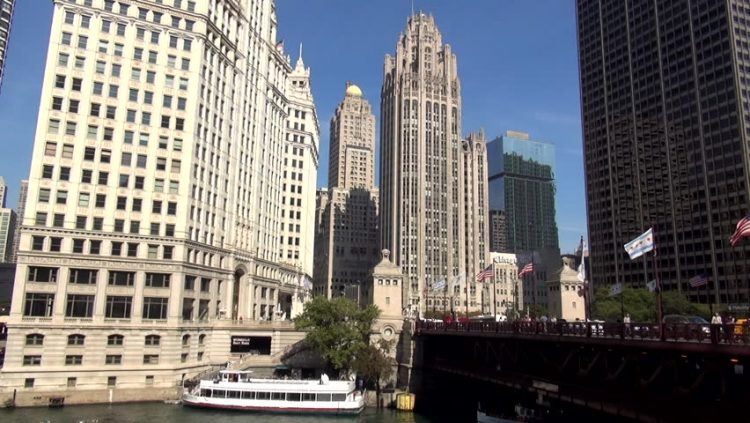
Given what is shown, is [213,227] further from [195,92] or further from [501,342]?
[501,342]

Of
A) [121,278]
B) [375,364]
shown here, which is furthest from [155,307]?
[375,364]

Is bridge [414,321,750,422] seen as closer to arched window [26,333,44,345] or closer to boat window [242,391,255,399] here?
boat window [242,391,255,399]

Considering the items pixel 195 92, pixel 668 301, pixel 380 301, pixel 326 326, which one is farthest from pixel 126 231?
pixel 668 301

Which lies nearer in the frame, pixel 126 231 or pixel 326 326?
pixel 126 231

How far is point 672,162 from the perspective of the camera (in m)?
156

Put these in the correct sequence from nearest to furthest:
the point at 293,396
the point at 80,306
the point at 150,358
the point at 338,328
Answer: the point at 293,396
the point at 80,306
the point at 150,358
the point at 338,328

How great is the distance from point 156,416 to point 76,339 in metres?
16.0

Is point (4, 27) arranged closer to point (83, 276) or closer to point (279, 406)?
point (83, 276)

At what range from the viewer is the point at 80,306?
68.8 meters

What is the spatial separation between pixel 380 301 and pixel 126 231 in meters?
36.4

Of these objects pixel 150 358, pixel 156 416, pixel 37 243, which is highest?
pixel 37 243

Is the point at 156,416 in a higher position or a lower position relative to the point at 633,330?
lower

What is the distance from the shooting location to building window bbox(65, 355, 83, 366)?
66.9m

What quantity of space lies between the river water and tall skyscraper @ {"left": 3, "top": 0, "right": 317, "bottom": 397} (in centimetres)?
417
